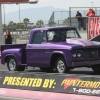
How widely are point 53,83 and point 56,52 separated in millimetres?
2416

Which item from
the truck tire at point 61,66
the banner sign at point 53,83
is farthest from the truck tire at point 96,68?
the banner sign at point 53,83

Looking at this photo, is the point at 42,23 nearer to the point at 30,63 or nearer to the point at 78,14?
the point at 78,14

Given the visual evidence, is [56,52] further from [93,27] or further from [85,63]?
[93,27]

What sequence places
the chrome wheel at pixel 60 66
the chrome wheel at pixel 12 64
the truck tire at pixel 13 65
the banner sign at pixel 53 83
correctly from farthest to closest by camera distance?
the chrome wheel at pixel 12 64, the truck tire at pixel 13 65, the chrome wheel at pixel 60 66, the banner sign at pixel 53 83

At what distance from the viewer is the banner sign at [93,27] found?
24312 millimetres

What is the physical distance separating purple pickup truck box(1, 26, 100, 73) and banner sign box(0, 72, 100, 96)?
1859 mm

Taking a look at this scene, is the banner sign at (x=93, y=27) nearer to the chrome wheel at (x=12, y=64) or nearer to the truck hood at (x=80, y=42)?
the chrome wheel at (x=12, y=64)

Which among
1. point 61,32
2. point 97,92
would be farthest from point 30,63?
point 97,92

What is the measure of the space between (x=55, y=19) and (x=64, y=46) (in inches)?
734

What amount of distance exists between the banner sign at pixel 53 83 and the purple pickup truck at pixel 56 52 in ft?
6.10

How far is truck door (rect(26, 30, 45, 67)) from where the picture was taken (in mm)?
14514

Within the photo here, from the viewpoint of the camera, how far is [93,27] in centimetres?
2458

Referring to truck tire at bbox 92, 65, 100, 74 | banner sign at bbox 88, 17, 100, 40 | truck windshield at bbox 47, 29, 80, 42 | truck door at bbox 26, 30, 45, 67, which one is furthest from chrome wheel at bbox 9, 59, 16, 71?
banner sign at bbox 88, 17, 100, 40

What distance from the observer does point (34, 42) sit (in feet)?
49.2
